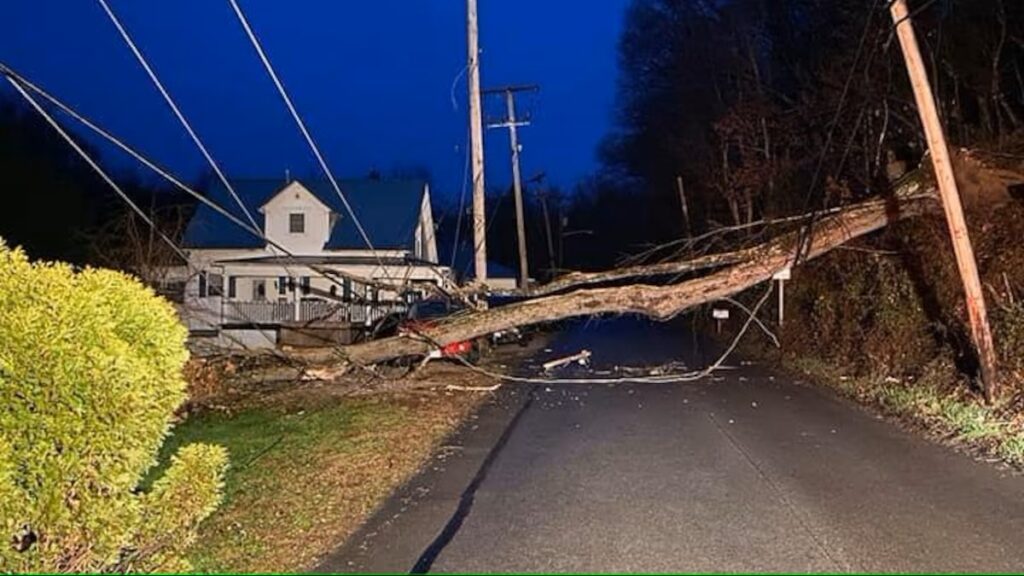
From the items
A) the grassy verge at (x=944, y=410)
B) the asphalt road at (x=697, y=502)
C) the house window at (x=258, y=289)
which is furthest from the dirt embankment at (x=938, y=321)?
the house window at (x=258, y=289)

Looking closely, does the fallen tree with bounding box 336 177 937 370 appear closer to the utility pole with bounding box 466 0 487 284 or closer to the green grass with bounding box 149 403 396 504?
the green grass with bounding box 149 403 396 504

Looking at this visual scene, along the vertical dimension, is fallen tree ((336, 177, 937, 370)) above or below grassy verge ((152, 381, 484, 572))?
above

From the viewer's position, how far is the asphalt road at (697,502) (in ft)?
20.4

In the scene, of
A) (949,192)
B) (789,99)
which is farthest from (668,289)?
(789,99)

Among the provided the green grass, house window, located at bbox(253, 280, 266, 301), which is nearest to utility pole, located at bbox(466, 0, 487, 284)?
the green grass

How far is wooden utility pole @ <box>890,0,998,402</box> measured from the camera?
12203 millimetres

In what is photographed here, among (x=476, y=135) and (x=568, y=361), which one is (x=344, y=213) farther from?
(x=568, y=361)

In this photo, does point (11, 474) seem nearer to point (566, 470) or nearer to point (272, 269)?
point (566, 470)

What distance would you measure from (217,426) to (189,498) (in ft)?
26.5

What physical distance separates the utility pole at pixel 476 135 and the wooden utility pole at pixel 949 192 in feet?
43.9

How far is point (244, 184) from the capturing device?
44.2 m

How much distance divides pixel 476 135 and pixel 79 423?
20.4m

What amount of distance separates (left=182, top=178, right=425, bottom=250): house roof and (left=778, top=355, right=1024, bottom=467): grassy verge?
2593 centimetres

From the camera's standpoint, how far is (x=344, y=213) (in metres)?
42.3
